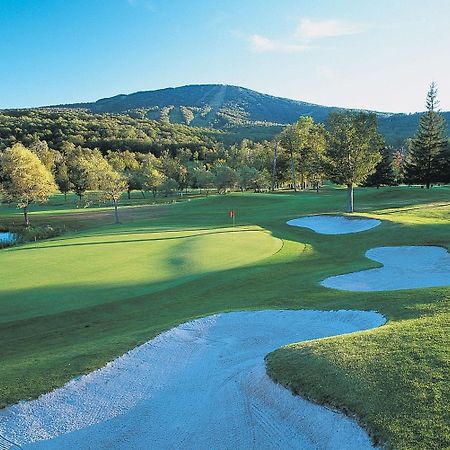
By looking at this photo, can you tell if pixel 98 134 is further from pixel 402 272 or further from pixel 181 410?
pixel 181 410

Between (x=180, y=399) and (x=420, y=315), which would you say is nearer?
(x=180, y=399)

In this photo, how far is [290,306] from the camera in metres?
14.7

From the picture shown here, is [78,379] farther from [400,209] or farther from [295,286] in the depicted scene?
[400,209]

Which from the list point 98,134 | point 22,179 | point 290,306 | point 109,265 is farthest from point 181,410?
point 98,134

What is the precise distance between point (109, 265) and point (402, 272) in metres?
14.3

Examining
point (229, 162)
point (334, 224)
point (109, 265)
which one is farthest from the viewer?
point (229, 162)

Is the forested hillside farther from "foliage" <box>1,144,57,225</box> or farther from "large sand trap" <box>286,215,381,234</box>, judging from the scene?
"large sand trap" <box>286,215,381,234</box>

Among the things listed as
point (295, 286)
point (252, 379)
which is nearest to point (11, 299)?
point (295, 286)

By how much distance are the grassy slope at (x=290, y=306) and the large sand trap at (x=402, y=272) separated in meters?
0.98

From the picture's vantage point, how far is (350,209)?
4106cm

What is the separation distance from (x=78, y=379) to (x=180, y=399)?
7.89 ft

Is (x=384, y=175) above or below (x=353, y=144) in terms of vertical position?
below

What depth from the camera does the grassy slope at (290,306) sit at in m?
6.89

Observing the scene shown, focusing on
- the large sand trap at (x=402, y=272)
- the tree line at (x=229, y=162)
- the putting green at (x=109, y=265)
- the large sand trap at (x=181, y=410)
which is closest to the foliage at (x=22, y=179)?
the tree line at (x=229, y=162)
